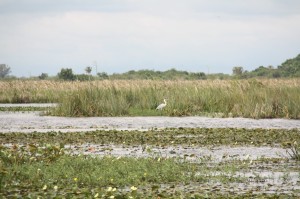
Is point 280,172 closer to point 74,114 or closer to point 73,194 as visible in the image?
point 73,194

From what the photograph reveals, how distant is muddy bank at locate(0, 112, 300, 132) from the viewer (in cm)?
2220

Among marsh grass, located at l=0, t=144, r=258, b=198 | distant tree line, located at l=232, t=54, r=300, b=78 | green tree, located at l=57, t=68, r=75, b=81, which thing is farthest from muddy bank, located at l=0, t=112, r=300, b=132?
distant tree line, located at l=232, t=54, r=300, b=78

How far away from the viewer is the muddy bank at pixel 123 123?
22.2m

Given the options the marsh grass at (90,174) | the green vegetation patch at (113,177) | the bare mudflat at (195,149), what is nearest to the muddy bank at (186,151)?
the bare mudflat at (195,149)

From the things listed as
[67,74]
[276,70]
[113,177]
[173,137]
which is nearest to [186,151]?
[173,137]

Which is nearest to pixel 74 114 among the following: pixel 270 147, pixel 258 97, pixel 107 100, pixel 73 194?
pixel 107 100

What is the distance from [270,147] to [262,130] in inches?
134

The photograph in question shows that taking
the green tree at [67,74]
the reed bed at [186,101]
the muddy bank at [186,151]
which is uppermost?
the green tree at [67,74]

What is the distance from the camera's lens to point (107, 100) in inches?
1093

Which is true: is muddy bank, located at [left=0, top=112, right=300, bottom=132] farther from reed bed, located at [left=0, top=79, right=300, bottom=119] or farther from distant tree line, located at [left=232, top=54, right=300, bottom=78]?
distant tree line, located at [left=232, top=54, right=300, bottom=78]

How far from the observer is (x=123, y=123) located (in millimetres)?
23922

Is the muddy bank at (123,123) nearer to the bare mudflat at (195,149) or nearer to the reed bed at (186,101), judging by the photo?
the bare mudflat at (195,149)

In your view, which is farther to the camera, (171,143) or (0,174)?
(171,143)

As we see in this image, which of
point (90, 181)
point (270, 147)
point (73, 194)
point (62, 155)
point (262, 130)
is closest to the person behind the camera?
point (73, 194)
